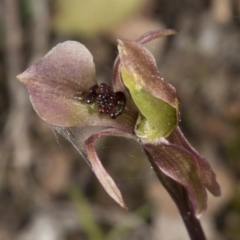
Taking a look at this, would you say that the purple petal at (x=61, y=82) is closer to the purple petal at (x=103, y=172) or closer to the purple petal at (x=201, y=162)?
the purple petal at (x=103, y=172)

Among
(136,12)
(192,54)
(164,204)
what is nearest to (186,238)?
(164,204)

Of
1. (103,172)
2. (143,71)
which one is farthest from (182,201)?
(143,71)

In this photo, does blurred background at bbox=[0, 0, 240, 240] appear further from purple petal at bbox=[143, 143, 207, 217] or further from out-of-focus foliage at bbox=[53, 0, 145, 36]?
purple petal at bbox=[143, 143, 207, 217]

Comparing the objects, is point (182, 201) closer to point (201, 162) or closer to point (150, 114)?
point (201, 162)

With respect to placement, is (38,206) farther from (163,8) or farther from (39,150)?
(163,8)

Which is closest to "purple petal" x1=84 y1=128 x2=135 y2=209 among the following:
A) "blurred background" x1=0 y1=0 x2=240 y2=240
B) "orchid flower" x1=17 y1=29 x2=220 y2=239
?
"orchid flower" x1=17 y1=29 x2=220 y2=239

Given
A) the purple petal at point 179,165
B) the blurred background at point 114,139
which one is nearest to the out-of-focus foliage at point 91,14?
the blurred background at point 114,139
